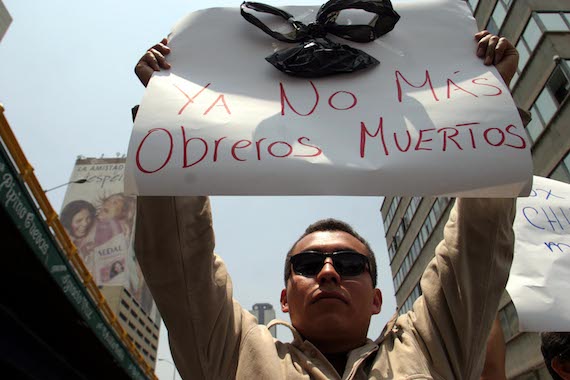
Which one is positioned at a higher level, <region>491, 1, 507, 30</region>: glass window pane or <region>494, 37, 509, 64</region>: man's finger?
<region>494, 37, 509, 64</region>: man's finger

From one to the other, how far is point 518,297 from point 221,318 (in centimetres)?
140

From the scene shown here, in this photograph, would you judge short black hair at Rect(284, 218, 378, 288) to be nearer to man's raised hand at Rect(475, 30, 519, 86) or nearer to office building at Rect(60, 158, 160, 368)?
man's raised hand at Rect(475, 30, 519, 86)

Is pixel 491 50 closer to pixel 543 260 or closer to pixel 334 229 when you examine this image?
pixel 334 229

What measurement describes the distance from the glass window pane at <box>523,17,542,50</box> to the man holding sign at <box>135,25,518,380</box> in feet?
50.8

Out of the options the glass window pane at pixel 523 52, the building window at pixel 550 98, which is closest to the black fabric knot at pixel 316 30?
the building window at pixel 550 98

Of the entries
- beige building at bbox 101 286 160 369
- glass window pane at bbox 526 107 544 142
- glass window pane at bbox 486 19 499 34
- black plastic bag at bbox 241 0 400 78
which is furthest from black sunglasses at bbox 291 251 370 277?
beige building at bbox 101 286 160 369

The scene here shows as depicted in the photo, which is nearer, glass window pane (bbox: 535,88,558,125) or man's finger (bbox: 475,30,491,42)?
man's finger (bbox: 475,30,491,42)

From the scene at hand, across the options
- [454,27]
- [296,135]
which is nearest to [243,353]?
[296,135]

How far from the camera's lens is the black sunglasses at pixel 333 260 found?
166 centimetres

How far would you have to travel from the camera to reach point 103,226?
2269 inches

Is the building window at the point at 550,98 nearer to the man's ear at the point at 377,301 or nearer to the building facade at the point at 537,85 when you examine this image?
the building facade at the point at 537,85

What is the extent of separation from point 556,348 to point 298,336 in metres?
1.61

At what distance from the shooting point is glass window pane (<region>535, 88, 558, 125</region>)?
13.1 meters

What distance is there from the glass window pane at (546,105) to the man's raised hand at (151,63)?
14780 millimetres
